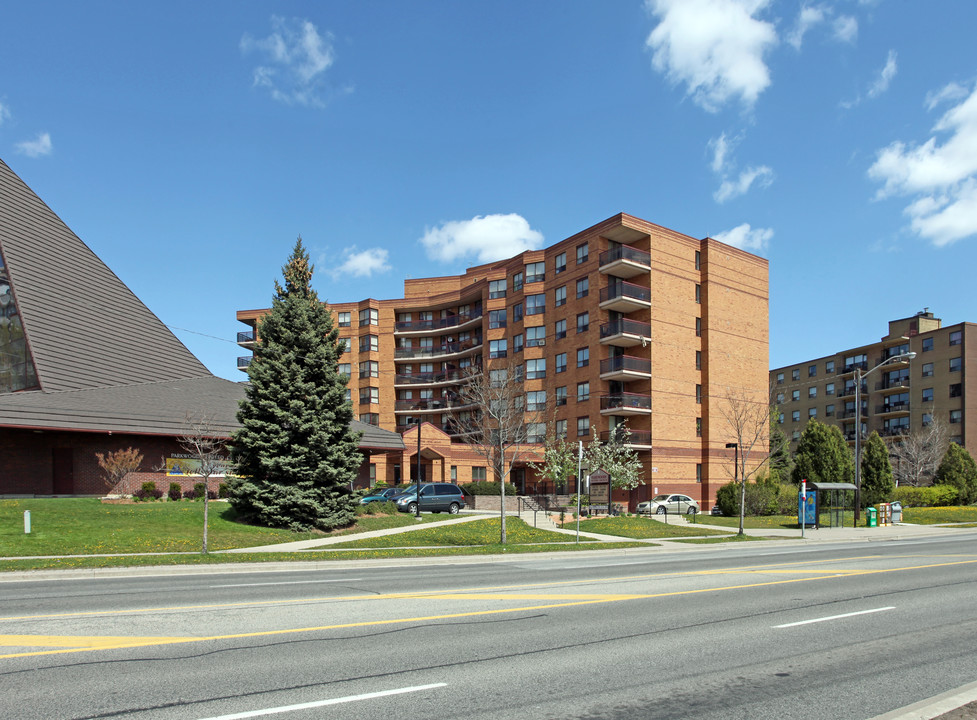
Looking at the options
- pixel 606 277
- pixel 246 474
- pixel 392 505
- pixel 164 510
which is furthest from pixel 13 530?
pixel 606 277

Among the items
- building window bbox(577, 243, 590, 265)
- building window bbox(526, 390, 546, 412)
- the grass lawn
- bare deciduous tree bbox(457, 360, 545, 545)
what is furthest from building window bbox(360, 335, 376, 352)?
the grass lawn

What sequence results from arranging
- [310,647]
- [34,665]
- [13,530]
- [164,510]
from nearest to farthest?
[34,665], [310,647], [13,530], [164,510]

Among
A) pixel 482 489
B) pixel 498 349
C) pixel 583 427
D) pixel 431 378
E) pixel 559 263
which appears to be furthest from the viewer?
pixel 431 378

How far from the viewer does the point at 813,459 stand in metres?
50.4

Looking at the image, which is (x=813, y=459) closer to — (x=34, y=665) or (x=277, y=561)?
(x=277, y=561)

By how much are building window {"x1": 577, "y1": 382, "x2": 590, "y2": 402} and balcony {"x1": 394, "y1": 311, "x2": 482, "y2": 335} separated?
17267 millimetres

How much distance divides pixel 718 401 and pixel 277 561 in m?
41.3

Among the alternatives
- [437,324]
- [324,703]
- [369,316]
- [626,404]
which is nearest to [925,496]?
[626,404]

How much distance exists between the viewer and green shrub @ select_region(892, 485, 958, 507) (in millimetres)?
51500

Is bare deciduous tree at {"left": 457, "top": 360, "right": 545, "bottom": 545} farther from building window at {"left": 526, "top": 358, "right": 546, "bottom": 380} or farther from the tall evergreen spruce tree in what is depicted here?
the tall evergreen spruce tree

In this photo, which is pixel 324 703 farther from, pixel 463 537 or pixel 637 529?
pixel 637 529

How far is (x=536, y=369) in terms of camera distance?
193 ft

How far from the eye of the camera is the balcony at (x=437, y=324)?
232ft

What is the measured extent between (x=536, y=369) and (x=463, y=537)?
33.0 m
